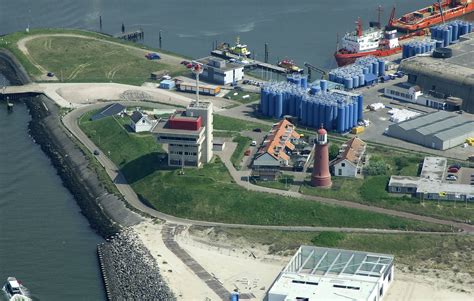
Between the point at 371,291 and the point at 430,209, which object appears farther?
the point at 430,209

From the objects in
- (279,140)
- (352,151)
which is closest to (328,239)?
(352,151)

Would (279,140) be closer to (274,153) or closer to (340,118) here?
(274,153)

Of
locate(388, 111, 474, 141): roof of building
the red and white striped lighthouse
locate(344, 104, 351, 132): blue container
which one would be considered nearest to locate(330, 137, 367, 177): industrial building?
the red and white striped lighthouse

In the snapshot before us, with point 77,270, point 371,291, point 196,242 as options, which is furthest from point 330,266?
point 77,270

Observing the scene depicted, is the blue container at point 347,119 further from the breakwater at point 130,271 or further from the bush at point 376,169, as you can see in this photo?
the breakwater at point 130,271

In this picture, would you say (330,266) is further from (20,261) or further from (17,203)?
(17,203)

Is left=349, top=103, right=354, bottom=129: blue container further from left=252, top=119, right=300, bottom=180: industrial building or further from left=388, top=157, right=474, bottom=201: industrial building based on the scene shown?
left=388, top=157, right=474, bottom=201: industrial building

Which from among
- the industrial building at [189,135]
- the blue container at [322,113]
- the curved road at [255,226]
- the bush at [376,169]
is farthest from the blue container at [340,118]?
the industrial building at [189,135]
